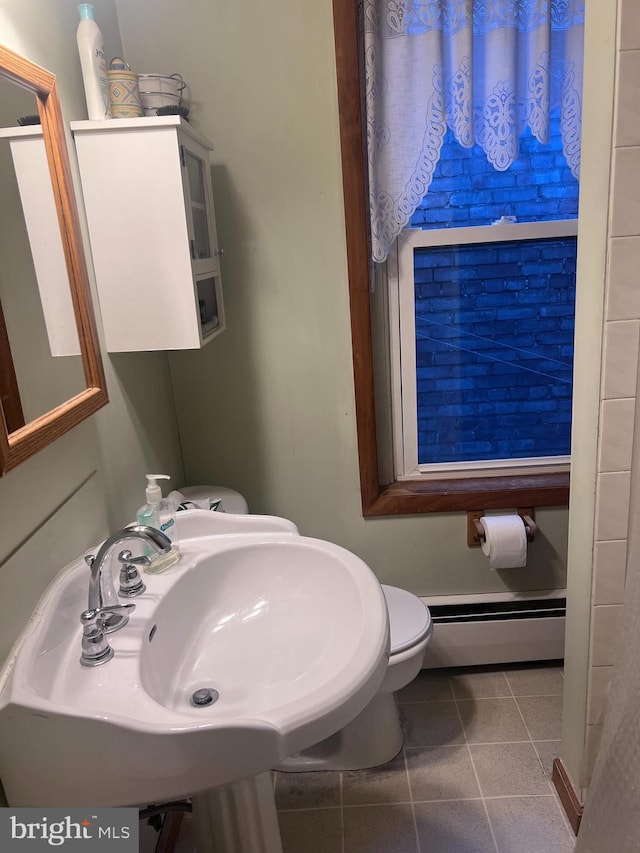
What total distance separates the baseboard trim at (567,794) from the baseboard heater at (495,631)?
44 cm

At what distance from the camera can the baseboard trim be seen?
5.08ft

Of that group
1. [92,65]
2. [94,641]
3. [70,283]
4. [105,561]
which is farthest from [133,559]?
[92,65]

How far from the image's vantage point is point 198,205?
1.60 meters

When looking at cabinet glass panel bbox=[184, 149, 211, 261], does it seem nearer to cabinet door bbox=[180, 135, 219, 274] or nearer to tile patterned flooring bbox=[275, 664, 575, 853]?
cabinet door bbox=[180, 135, 219, 274]

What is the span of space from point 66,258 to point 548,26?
1.38 metres

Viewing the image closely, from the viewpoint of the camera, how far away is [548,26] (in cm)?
166

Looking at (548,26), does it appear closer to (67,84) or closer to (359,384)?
(359,384)

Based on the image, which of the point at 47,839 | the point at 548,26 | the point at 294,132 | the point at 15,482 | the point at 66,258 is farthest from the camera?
the point at 294,132

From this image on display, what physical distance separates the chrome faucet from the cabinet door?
0.69m

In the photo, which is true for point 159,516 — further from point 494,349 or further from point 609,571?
point 494,349

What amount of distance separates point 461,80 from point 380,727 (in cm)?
178

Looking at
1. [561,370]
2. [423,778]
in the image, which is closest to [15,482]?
[423,778]

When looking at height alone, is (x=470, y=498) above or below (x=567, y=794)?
above

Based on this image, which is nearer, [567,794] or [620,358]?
[620,358]
